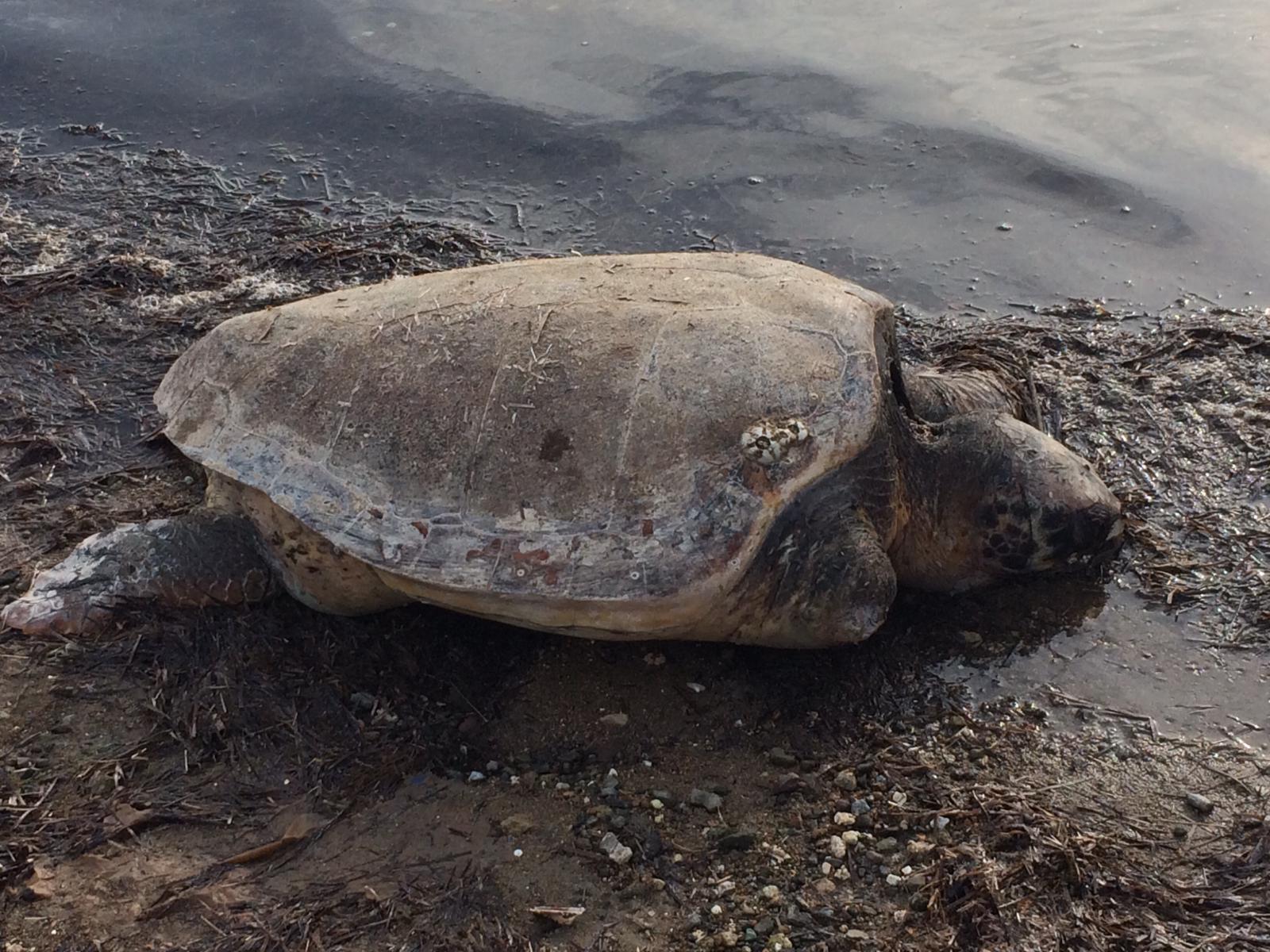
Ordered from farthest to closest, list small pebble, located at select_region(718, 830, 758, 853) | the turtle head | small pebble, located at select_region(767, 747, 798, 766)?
the turtle head < small pebble, located at select_region(767, 747, 798, 766) < small pebble, located at select_region(718, 830, 758, 853)

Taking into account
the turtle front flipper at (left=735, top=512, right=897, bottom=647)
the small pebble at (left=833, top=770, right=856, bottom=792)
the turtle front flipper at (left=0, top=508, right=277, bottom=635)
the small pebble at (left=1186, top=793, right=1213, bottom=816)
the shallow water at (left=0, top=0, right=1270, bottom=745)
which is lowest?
the turtle front flipper at (left=0, top=508, right=277, bottom=635)

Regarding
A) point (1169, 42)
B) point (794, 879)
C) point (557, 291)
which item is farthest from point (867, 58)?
point (794, 879)

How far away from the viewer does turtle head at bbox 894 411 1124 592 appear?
11.8 ft

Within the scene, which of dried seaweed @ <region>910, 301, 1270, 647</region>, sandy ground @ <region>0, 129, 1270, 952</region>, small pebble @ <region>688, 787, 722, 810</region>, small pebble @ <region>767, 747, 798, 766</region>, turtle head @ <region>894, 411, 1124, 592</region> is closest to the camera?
sandy ground @ <region>0, 129, 1270, 952</region>

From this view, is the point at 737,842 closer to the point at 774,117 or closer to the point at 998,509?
the point at 998,509

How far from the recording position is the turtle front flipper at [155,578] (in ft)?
11.8

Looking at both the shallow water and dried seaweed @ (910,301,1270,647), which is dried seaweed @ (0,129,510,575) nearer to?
the shallow water

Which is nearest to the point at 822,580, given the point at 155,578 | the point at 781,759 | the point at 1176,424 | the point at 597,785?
the point at 781,759

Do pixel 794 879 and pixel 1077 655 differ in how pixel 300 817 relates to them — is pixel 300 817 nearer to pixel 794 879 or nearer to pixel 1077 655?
pixel 794 879

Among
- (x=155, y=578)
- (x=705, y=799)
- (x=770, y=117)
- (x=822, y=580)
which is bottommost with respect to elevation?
(x=155, y=578)

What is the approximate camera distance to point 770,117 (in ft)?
22.0

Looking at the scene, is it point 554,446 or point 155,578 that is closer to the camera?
point 554,446

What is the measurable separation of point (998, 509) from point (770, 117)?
159 inches

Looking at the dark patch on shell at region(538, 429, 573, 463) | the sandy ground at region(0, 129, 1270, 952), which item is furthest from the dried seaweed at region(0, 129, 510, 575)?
the dark patch on shell at region(538, 429, 573, 463)
